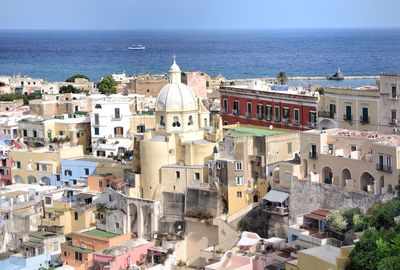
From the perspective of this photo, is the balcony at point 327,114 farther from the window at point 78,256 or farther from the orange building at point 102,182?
the window at point 78,256

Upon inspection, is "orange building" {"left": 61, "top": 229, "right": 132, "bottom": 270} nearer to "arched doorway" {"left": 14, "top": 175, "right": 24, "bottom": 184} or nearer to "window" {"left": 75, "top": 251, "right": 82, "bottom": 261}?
"window" {"left": 75, "top": 251, "right": 82, "bottom": 261}

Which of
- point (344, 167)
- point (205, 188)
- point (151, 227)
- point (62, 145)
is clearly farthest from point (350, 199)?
point (62, 145)

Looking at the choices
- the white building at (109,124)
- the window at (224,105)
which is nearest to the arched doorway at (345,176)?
the window at (224,105)

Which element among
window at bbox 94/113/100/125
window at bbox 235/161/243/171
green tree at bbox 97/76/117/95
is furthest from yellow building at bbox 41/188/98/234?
green tree at bbox 97/76/117/95

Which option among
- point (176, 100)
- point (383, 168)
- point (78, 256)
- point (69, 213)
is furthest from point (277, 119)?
point (78, 256)

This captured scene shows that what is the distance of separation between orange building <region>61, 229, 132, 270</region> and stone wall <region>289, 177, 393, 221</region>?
703 cm

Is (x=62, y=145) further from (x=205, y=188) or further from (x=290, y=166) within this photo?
(x=290, y=166)

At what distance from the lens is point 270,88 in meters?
45.9

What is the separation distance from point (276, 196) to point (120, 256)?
20.2ft

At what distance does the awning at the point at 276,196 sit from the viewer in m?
33.3

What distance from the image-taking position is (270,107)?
43469 mm

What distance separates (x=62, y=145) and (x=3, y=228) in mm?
10150

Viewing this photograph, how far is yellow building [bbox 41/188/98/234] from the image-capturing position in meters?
37.6

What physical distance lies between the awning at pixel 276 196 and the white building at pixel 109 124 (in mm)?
14201
